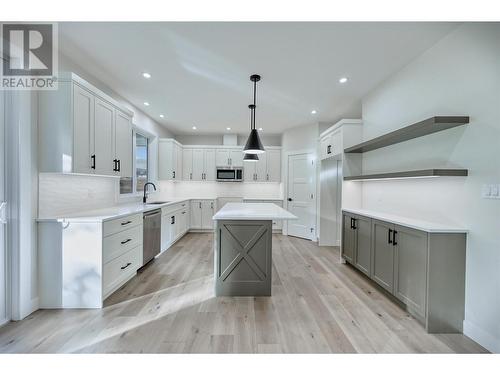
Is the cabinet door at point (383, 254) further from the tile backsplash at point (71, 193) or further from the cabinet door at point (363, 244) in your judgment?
the tile backsplash at point (71, 193)

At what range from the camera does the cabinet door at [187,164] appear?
629cm

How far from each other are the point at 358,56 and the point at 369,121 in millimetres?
1330

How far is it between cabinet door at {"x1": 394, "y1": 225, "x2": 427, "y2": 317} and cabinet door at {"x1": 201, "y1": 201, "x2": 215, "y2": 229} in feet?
14.8

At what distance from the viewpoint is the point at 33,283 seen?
221 centimetres

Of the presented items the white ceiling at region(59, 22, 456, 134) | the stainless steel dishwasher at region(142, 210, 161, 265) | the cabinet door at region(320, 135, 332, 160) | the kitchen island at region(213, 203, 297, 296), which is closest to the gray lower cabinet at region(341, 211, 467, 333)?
the kitchen island at region(213, 203, 297, 296)

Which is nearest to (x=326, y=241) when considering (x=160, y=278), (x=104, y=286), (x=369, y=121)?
(x=369, y=121)

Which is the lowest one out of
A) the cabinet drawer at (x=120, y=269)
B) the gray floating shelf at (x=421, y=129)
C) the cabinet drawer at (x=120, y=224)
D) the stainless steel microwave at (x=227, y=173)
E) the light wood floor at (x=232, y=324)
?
the light wood floor at (x=232, y=324)

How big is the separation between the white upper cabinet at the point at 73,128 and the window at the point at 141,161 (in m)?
1.95

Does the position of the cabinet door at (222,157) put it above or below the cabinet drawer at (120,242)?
above

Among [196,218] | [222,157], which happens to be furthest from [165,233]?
[222,157]

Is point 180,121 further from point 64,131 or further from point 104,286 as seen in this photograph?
point 104,286

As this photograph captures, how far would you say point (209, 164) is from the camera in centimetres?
631

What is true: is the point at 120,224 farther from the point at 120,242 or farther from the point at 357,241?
the point at 357,241

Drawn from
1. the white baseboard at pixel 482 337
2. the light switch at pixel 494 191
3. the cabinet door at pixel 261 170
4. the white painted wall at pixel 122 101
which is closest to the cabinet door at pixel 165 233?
the white painted wall at pixel 122 101
